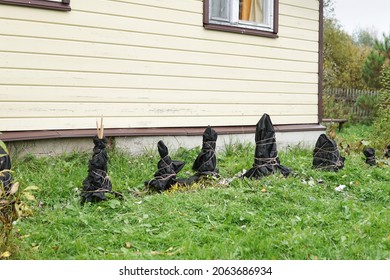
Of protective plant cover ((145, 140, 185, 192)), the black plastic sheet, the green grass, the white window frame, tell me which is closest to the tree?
the white window frame

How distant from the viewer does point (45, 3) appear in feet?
19.7

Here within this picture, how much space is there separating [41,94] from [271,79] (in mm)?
3842

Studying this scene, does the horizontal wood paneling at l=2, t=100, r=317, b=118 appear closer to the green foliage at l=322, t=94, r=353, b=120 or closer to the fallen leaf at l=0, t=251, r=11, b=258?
the fallen leaf at l=0, t=251, r=11, b=258

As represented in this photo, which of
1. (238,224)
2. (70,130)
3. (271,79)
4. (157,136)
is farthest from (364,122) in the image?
(238,224)

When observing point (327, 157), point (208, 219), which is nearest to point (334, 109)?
point (327, 157)

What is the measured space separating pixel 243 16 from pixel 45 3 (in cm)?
321

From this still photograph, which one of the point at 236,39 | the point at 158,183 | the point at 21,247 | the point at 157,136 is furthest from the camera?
the point at 236,39

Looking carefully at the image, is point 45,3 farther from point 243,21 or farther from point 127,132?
point 243,21

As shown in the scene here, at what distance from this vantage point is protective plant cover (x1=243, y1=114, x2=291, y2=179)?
5824 mm

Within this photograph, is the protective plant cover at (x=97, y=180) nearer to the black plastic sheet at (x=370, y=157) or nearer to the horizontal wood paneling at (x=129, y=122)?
the horizontal wood paneling at (x=129, y=122)

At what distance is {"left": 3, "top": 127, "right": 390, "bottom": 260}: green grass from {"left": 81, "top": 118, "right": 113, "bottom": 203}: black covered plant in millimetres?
115

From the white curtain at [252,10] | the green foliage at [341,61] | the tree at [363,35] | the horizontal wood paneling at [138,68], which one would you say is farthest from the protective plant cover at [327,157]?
the tree at [363,35]
